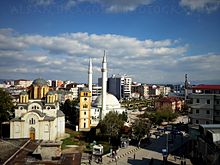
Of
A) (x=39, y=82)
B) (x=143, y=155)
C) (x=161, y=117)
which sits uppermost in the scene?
(x=39, y=82)

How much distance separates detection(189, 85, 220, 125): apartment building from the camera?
1155 inches

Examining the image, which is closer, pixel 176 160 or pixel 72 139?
pixel 176 160

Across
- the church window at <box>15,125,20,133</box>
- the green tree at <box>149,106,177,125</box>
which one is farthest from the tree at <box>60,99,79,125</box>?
the church window at <box>15,125,20,133</box>

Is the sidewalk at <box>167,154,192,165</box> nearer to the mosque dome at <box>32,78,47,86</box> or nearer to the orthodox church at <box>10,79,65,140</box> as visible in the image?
the orthodox church at <box>10,79,65,140</box>

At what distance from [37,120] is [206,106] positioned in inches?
878

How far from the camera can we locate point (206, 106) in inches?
1178

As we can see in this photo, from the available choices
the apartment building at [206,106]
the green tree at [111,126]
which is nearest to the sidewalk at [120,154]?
the green tree at [111,126]

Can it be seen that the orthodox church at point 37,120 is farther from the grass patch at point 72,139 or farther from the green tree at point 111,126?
the green tree at point 111,126

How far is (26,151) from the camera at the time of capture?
18.1m

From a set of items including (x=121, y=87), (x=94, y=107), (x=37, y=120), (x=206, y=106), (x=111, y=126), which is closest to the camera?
(x=206, y=106)

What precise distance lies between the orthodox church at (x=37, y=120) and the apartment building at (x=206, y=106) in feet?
→ 63.2

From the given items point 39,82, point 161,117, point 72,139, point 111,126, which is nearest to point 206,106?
point 111,126

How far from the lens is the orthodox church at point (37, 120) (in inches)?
1337

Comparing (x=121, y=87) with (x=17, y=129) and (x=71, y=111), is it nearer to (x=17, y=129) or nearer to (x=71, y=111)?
(x=71, y=111)
